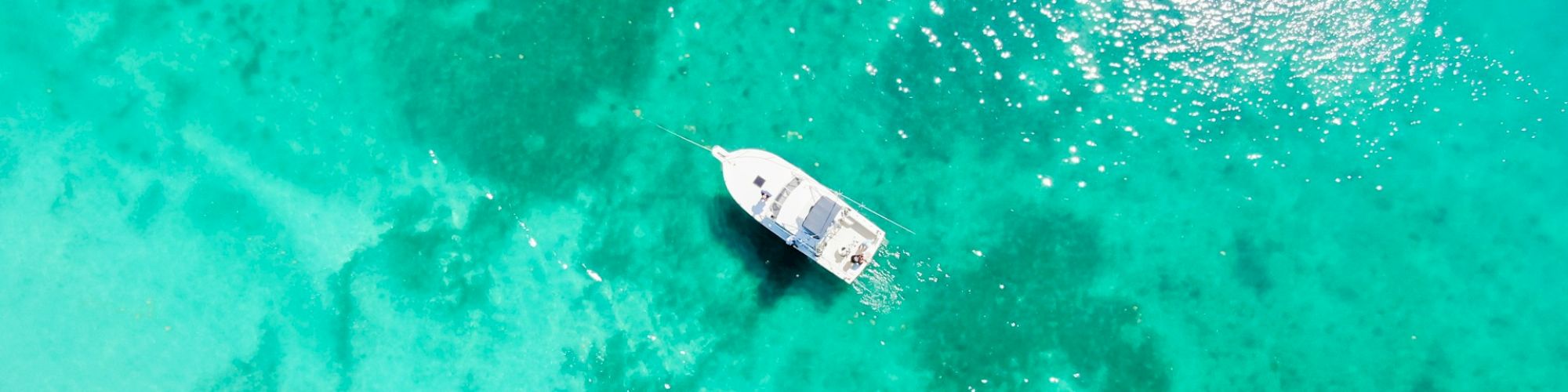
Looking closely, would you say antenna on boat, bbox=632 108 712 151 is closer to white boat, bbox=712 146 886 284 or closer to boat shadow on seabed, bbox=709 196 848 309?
white boat, bbox=712 146 886 284

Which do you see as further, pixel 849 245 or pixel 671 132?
pixel 671 132

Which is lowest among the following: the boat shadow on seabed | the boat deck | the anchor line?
the boat shadow on seabed

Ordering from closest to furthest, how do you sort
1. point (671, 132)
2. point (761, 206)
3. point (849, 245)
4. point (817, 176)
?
point (849, 245) → point (761, 206) → point (817, 176) → point (671, 132)

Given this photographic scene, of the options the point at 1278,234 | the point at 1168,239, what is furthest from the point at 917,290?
the point at 1278,234

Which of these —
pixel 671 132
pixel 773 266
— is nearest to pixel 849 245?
pixel 773 266

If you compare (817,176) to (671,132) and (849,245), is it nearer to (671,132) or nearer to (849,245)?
(849,245)

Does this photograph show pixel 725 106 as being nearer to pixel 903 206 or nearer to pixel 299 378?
pixel 903 206

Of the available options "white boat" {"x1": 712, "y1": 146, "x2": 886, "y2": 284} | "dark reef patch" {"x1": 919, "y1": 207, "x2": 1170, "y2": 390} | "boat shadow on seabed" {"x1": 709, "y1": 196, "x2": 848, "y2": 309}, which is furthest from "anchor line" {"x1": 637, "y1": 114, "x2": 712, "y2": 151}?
"dark reef patch" {"x1": 919, "y1": 207, "x2": 1170, "y2": 390}
